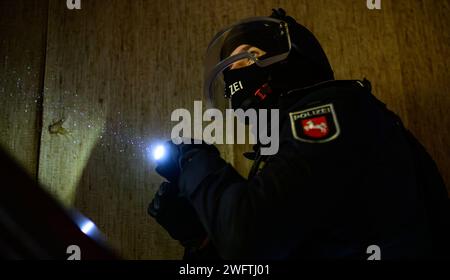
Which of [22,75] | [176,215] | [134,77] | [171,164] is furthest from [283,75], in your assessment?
[22,75]

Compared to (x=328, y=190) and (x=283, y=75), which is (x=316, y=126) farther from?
(x=283, y=75)

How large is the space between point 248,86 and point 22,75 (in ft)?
3.40

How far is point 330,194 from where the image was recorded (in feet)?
3.32

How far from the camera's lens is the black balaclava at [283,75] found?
4.57 ft

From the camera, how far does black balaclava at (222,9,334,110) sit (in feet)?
4.57

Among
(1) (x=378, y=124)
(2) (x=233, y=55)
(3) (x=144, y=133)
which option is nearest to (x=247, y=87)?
(2) (x=233, y=55)

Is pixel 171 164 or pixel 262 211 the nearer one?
pixel 262 211

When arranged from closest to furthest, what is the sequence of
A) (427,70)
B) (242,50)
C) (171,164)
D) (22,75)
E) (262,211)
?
(262,211) → (171,164) → (242,50) → (22,75) → (427,70)

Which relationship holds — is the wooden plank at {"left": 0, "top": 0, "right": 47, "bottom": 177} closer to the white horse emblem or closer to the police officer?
the police officer

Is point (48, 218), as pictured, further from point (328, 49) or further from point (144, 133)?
point (328, 49)

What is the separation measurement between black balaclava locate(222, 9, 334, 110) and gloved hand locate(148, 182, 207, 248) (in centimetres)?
37

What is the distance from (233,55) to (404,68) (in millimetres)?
909

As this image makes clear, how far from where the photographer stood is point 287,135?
1122 millimetres

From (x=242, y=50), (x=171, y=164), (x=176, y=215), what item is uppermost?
(x=242, y=50)
